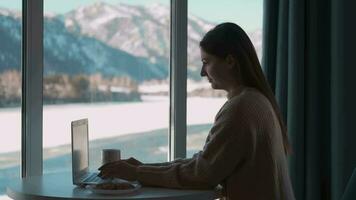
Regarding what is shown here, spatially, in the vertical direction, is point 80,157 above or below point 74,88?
below

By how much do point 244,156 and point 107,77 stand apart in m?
1.16

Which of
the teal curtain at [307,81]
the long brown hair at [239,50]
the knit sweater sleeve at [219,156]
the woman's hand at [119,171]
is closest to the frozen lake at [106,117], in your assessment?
the teal curtain at [307,81]

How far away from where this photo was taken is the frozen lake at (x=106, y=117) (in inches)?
94.0

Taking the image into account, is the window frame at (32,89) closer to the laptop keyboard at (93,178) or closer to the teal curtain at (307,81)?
the laptop keyboard at (93,178)

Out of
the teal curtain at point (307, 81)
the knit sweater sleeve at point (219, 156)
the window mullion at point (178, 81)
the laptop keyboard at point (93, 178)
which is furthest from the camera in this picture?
the window mullion at point (178, 81)

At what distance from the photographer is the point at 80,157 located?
76.3 inches

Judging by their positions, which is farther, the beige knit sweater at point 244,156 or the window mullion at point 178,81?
the window mullion at point 178,81

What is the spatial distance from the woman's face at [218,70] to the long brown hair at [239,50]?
19 mm

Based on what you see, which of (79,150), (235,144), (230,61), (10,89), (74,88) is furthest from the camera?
(74,88)

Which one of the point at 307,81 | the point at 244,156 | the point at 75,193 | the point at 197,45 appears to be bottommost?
the point at 75,193

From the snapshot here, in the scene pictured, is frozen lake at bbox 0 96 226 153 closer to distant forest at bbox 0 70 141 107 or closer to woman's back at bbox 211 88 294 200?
distant forest at bbox 0 70 141 107

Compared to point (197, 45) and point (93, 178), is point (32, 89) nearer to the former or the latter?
point (93, 178)

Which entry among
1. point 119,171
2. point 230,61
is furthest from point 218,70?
point 119,171

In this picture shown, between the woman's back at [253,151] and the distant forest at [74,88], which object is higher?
the distant forest at [74,88]
